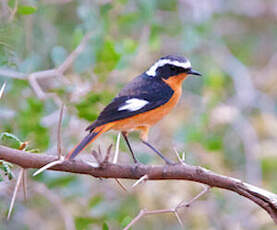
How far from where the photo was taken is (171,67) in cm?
428

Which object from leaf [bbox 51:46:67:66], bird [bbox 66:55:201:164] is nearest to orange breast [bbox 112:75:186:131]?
bird [bbox 66:55:201:164]

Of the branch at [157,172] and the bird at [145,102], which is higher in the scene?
the branch at [157,172]

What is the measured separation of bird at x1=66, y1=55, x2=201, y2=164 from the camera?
11.6 ft

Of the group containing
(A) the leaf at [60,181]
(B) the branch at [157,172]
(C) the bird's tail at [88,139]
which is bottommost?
(A) the leaf at [60,181]

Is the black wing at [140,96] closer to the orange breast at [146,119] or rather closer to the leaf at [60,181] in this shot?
the orange breast at [146,119]

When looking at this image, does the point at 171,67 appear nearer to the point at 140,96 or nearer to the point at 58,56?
the point at 140,96

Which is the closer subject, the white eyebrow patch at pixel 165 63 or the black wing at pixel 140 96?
the black wing at pixel 140 96

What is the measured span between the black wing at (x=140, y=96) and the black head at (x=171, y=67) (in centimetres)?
9

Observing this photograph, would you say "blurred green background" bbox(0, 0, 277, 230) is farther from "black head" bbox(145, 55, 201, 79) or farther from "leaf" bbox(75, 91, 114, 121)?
"black head" bbox(145, 55, 201, 79)

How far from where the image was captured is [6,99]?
4.56 meters

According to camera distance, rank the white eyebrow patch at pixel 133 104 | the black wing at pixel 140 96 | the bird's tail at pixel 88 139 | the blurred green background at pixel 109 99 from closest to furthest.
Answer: the bird's tail at pixel 88 139 < the black wing at pixel 140 96 < the white eyebrow patch at pixel 133 104 < the blurred green background at pixel 109 99

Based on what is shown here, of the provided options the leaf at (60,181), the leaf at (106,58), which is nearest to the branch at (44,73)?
the leaf at (106,58)

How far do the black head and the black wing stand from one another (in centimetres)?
9

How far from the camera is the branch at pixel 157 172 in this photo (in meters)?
2.32
